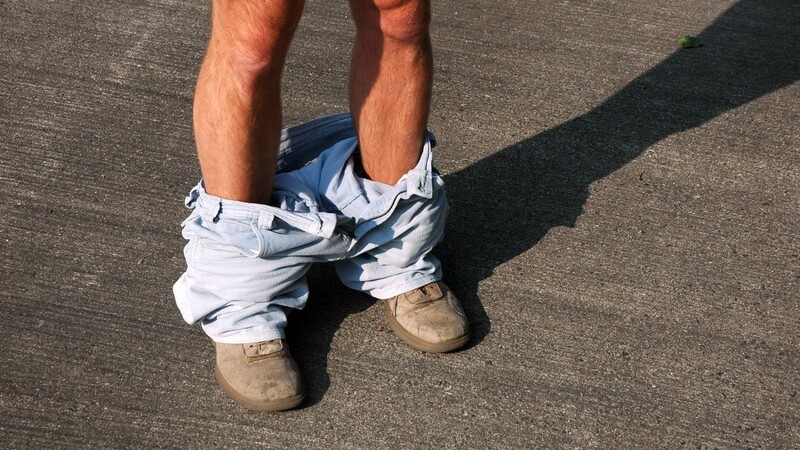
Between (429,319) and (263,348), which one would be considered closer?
(263,348)

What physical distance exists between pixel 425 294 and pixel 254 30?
2.91ft

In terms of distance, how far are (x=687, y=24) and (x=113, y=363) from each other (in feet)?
9.00

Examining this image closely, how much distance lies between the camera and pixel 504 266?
2979 millimetres

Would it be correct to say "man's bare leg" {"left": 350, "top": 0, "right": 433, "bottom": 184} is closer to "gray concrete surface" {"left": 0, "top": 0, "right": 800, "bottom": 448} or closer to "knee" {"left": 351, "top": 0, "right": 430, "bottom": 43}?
"knee" {"left": 351, "top": 0, "right": 430, "bottom": 43}

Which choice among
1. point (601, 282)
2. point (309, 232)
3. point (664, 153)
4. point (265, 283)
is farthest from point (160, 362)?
point (664, 153)

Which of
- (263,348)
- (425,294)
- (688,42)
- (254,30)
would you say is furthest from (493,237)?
(688,42)

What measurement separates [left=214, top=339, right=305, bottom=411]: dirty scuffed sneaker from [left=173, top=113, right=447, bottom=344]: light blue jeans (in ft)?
0.11

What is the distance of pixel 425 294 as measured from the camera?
2.75 m

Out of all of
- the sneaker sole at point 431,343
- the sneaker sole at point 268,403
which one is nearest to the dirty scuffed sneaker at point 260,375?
the sneaker sole at point 268,403

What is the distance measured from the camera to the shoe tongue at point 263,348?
100 inches

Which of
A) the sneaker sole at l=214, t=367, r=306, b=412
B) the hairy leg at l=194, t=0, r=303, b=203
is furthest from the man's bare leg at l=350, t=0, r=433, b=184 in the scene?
the sneaker sole at l=214, t=367, r=306, b=412

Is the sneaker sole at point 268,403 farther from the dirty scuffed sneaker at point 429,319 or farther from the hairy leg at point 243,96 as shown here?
the hairy leg at point 243,96

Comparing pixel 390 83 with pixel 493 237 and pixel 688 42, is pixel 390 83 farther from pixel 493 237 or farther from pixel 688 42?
pixel 688 42

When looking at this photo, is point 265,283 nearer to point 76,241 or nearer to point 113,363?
point 113,363
